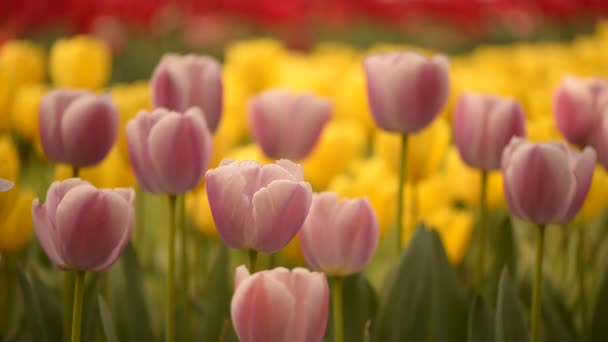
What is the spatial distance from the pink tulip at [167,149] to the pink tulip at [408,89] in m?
0.39

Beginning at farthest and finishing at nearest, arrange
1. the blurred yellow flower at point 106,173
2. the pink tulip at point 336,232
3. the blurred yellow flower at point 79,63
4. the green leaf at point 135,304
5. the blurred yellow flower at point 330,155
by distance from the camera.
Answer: the blurred yellow flower at point 79,63 → the blurred yellow flower at point 330,155 → the blurred yellow flower at point 106,173 → the green leaf at point 135,304 → the pink tulip at point 336,232

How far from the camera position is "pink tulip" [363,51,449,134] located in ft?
4.56

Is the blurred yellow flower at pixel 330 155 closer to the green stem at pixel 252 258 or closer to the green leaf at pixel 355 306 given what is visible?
the green leaf at pixel 355 306

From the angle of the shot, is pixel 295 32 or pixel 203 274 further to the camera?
pixel 295 32

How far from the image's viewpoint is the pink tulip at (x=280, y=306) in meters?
0.85

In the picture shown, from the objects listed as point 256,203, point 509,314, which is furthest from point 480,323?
point 256,203

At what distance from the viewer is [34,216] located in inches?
40.8

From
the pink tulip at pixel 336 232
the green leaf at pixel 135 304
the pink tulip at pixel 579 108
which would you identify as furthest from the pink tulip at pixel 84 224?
the pink tulip at pixel 579 108

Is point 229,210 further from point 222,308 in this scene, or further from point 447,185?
point 447,185

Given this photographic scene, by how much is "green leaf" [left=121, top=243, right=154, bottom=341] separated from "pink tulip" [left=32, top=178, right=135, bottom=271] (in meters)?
0.36

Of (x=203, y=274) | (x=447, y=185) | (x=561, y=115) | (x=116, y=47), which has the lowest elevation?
(x=203, y=274)

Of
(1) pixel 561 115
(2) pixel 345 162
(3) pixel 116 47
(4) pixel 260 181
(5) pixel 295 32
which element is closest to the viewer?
(4) pixel 260 181

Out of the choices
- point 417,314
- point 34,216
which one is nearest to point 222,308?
point 417,314

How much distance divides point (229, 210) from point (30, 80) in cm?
175
